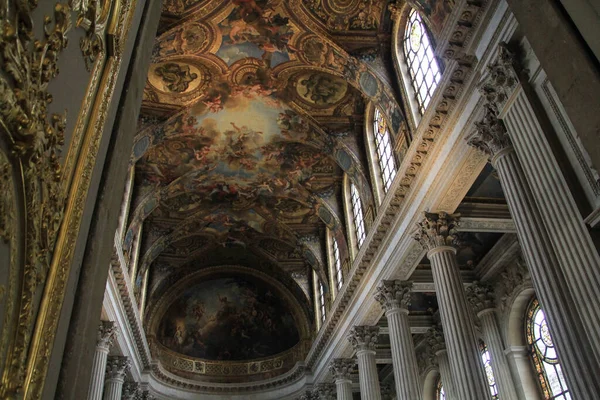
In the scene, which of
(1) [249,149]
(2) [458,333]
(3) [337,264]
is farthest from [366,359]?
(1) [249,149]

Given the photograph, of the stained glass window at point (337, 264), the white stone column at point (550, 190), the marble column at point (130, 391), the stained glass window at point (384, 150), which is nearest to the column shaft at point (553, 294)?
the white stone column at point (550, 190)

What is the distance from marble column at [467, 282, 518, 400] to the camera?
1196 cm

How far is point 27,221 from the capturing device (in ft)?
5.69

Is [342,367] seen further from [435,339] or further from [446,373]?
[446,373]

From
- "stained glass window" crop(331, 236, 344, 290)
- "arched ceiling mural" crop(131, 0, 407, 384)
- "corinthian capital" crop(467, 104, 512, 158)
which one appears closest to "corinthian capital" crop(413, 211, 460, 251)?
"arched ceiling mural" crop(131, 0, 407, 384)

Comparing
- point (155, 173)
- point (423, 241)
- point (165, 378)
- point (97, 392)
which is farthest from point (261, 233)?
point (423, 241)

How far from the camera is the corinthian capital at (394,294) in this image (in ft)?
38.1

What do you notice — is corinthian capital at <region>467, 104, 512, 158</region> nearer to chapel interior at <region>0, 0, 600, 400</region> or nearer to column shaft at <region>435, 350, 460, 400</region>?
chapel interior at <region>0, 0, 600, 400</region>

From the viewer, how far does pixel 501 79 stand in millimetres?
6453

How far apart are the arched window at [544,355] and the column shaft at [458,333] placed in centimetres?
351

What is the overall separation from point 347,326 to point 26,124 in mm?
13688

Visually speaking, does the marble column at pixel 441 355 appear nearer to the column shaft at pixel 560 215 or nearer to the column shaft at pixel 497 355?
the column shaft at pixel 497 355

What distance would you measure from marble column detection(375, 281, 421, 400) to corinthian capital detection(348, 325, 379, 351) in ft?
6.87

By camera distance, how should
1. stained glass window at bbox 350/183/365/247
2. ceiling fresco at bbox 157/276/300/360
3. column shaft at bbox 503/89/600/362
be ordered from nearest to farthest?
column shaft at bbox 503/89/600/362 < stained glass window at bbox 350/183/365/247 < ceiling fresco at bbox 157/276/300/360
